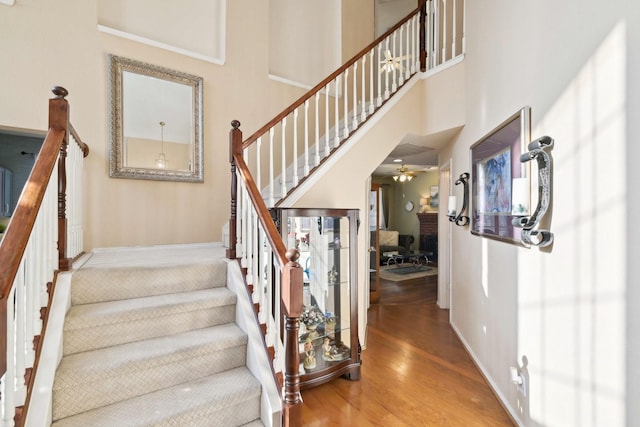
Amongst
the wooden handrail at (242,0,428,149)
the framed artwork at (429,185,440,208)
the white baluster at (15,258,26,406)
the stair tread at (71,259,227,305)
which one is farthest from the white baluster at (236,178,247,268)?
the framed artwork at (429,185,440,208)

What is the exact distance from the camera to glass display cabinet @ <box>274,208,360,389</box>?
2498 millimetres

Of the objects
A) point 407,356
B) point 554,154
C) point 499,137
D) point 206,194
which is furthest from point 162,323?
point 499,137

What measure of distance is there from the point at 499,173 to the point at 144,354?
2667 millimetres

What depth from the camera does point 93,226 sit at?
2.99 meters

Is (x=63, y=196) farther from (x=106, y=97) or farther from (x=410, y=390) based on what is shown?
(x=410, y=390)

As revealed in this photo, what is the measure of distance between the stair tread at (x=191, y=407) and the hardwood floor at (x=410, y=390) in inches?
23.6

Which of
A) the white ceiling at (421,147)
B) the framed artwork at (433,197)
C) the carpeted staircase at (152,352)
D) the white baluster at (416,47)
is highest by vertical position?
the white baluster at (416,47)

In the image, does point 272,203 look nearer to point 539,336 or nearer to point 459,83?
point 539,336

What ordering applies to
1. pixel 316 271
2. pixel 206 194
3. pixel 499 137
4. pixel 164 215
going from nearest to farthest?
pixel 499 137, pixel 316 271, pixel 164 215, pixel 206 194

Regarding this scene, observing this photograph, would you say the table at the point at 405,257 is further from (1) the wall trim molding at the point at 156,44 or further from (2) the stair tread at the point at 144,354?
(2) the stair tread at the point at 144,354

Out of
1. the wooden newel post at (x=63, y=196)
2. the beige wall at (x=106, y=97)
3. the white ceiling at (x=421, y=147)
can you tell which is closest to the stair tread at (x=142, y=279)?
the wooden newel post at (x=63, y=196)

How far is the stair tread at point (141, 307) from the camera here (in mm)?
1770

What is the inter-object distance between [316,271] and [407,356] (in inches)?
53.2

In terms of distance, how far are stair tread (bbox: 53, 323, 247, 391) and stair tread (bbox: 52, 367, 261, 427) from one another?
154mm
